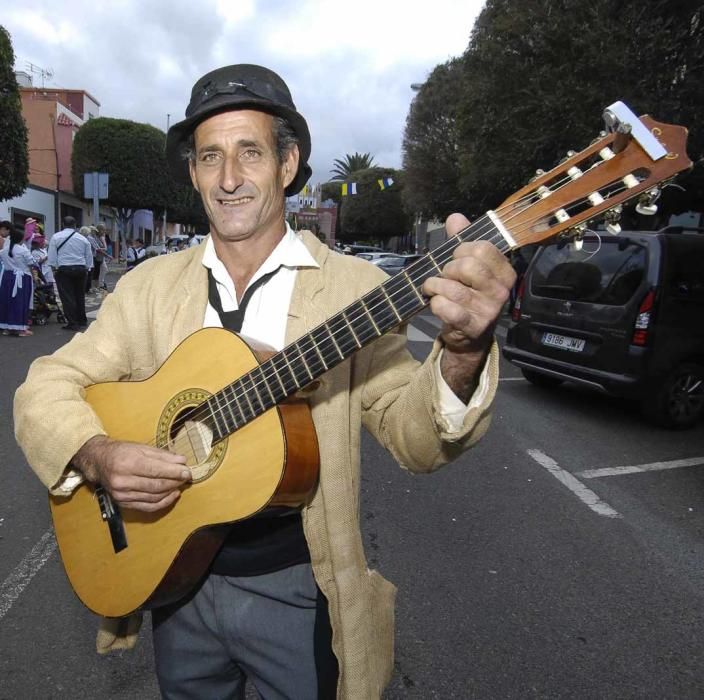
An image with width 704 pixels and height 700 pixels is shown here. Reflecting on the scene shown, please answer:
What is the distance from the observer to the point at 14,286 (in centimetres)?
973

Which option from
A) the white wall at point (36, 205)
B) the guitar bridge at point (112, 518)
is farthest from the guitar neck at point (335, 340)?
the white wall at point (36, 205)

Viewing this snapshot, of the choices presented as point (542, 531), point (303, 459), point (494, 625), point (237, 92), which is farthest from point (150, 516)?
point (542, 531)

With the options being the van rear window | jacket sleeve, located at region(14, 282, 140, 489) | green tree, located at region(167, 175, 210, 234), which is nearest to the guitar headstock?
jacket sleeve, located at region(14, 282, 140, 489)

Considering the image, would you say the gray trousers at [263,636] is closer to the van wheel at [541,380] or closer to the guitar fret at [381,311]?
the guitar fret at [381,311]

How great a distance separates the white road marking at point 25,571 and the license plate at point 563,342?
4963 mm

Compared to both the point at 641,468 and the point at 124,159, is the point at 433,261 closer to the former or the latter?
the point at 641,468

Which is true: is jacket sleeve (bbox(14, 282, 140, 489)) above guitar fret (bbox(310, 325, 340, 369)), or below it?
below

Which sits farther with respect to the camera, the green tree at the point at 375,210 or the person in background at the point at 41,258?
the green tree at the point at 375,210

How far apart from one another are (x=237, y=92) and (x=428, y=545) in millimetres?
2748

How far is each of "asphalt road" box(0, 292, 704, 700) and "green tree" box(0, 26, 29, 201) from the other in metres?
13.2

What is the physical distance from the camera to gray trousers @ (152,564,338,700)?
152 centimetres

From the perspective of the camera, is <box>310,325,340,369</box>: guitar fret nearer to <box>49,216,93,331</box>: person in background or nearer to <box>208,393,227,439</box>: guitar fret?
<box>208,393,227,439</box>: guitar fret

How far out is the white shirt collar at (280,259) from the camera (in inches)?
64.2

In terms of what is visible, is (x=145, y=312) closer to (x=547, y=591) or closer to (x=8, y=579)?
(x=8, y=579)
